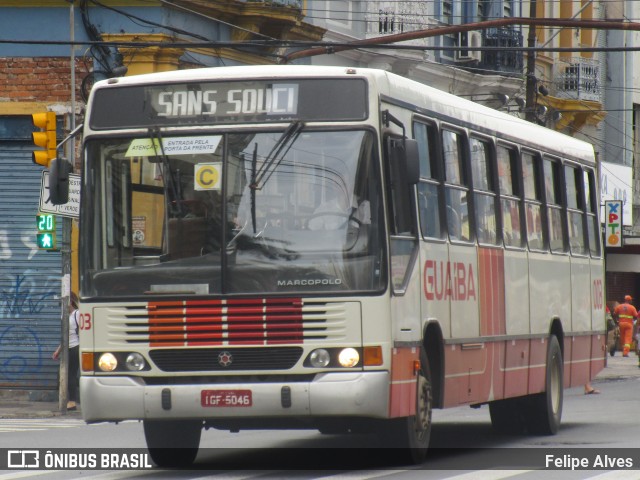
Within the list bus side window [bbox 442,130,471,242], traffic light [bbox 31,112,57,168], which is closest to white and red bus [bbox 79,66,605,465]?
bus side window [bbox 442,130,471,242]

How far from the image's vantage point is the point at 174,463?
12875 mm

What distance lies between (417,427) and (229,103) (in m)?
2.93

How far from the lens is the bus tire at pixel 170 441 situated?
12762 millimetres

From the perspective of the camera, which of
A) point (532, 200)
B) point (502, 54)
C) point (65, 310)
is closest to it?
point (532, 200)

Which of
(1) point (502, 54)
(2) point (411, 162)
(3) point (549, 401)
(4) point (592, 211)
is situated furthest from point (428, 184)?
(1) point (502, 54)

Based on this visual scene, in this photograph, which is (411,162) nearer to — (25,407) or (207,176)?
(207,176)

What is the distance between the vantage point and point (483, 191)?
14609 mm

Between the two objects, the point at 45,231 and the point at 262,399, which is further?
the point at 45,231

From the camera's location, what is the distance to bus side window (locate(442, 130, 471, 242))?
1360 centimetres

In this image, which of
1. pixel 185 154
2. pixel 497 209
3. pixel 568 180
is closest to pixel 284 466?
pixel 185 154

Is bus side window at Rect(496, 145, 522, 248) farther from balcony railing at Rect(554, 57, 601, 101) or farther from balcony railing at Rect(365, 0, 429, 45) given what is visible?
balcony railing at Rect(554, 57, 601, 101)

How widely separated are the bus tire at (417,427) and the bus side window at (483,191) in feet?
6.82

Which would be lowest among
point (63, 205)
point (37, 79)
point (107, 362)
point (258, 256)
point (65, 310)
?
point (107, 362)

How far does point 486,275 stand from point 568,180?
377 cm
